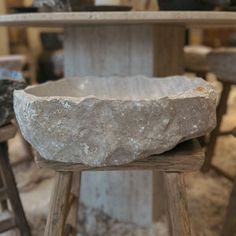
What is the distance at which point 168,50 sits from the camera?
137 centimetres

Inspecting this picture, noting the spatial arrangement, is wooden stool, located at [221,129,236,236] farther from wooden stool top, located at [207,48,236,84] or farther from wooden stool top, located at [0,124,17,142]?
wooden stool top, located at [0,124,17,142]

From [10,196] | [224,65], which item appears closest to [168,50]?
[224,65]

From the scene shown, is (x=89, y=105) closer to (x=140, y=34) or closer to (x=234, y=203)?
(x=140, y=34)

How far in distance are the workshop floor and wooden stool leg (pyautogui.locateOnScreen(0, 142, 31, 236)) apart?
0.33 feet

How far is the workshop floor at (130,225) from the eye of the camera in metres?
1.36

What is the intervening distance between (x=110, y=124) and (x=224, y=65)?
37.1 inches

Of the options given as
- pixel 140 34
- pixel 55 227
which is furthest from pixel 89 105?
pixel 140 34

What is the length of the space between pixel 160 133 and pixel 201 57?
5.12 ft

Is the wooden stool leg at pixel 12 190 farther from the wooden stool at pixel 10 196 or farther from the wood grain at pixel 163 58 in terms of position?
the wood grain at pixel 163 58

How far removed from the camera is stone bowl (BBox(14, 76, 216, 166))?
→ 0.72m

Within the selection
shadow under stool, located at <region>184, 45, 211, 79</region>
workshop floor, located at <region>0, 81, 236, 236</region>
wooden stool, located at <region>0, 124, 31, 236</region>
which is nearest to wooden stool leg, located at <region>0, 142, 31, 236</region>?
wooden stool, located at <region>0, 124, 31, 236</region>

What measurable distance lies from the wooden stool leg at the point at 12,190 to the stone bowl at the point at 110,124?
0.46 m

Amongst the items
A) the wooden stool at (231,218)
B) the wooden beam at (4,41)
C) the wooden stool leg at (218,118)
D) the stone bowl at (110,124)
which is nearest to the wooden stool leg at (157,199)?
the wooden stool at (231,218)

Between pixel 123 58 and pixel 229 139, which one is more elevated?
pixel 123 58
